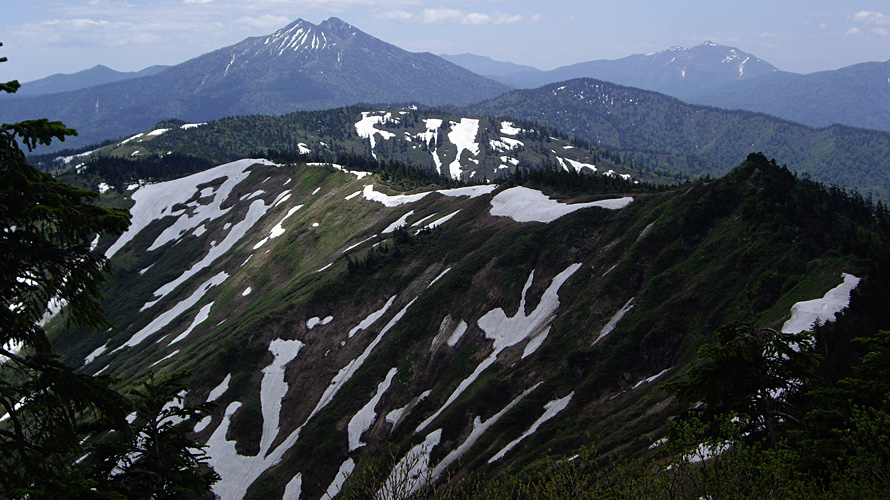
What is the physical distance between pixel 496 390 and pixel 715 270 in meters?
25.0

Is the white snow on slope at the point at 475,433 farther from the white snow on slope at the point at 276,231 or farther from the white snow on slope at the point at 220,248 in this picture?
the white snow on slope at the point at 220,248

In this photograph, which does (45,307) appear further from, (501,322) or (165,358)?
(165,358)

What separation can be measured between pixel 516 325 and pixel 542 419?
15.6 metres

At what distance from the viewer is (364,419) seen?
6612cm

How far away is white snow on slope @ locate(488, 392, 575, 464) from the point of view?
170 ft

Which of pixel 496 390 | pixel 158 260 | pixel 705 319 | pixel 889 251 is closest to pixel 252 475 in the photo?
pixel 496 390

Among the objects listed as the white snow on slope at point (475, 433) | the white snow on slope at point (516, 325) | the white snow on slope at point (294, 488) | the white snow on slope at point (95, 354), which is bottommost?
the white snow on slope at point (95, 354)

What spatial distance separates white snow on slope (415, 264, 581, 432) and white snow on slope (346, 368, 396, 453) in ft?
24.3

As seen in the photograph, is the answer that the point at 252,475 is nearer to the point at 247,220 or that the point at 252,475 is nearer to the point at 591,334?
the point at 591,334

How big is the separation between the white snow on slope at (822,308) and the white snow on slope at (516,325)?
27192 mm

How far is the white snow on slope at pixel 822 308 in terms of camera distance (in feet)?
130

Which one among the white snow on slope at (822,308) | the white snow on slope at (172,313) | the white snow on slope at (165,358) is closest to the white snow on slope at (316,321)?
the white snow on slope at (165,358)

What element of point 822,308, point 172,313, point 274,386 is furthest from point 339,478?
point 172,313

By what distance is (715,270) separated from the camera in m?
56.0
